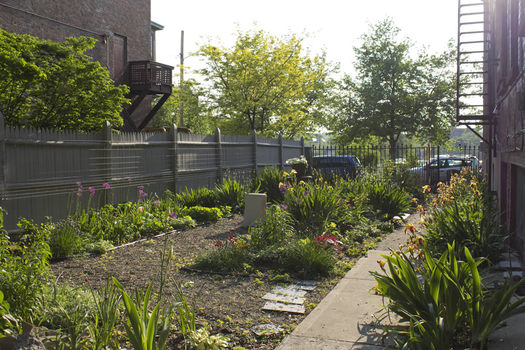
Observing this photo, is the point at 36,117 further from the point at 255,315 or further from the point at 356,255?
the point at 255,315

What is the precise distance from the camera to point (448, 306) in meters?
3.29

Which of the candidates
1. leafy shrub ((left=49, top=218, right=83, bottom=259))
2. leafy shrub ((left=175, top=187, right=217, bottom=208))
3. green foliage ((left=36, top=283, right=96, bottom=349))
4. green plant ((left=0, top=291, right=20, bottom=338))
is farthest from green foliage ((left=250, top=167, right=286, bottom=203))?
green plant ((left=0, top=291, right=20, bottom=338))

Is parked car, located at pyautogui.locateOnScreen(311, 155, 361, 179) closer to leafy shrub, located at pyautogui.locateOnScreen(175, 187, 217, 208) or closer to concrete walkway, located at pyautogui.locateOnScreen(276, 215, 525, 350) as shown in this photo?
leafy shrub, located at pyautogui.locateOnScreen(175, 187, 217, 208)

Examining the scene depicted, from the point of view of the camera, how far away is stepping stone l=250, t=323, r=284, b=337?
13.3ft

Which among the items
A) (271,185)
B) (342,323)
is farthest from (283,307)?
(271,185)

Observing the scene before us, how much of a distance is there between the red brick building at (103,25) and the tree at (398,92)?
14917mm

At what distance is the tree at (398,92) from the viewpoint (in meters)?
32.3

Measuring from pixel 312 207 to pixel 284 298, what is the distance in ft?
12.1

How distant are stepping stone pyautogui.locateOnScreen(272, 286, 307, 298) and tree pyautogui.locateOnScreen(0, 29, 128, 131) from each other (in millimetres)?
9097

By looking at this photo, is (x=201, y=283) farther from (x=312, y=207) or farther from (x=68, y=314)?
(x=312, y=207)

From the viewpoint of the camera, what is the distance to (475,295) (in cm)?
325

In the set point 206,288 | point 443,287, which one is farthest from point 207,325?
point 443,287

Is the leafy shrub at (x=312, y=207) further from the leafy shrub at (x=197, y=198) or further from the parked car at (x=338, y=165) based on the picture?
the parked car at (x=338, y=165)

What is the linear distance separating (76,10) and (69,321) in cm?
1938
